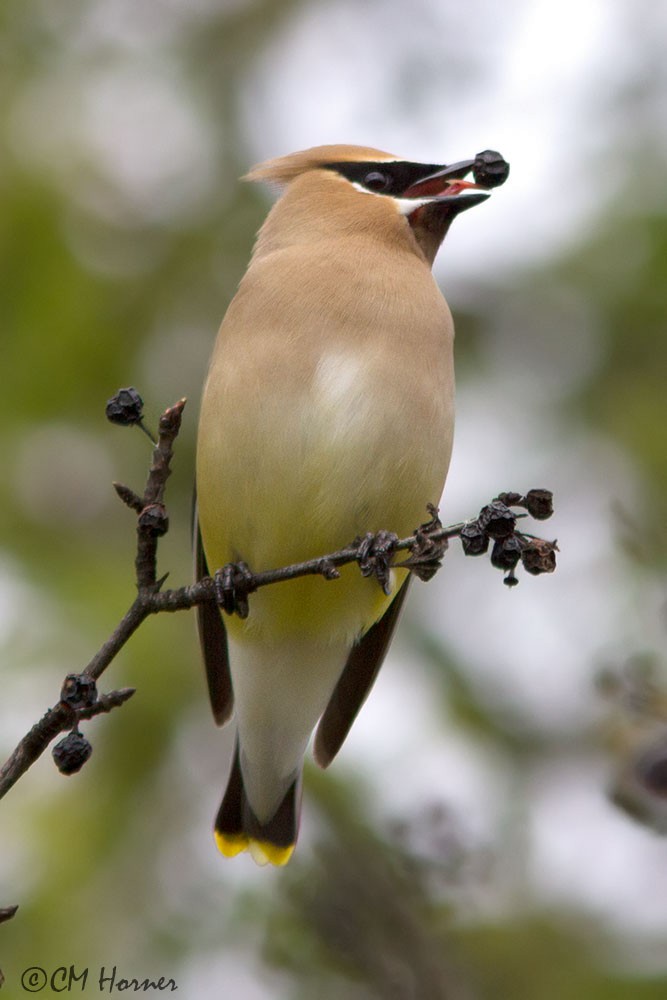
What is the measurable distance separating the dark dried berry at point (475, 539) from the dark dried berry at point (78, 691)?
0.76 metres

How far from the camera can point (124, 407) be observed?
3.43 meters

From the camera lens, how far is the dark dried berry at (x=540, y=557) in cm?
315

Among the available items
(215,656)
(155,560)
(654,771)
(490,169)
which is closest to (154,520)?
(155,560)

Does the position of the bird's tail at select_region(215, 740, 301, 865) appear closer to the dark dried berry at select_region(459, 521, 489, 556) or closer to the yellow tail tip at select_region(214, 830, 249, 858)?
the yellow tail tip at select_region(214, 830, 249, 858)

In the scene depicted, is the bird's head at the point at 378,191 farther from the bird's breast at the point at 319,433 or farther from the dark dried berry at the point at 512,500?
the dark dried berry at the point at 512,500

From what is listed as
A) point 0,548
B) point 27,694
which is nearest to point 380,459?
point 27,694

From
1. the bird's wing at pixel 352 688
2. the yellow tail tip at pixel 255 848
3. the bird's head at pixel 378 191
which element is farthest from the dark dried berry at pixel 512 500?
the yellow tail tip at pixel 255 848

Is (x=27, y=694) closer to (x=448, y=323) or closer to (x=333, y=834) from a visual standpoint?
(x=333, y=834)

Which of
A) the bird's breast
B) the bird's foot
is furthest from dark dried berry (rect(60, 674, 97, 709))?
the bird's breast

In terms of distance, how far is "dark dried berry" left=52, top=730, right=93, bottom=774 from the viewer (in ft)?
10.5

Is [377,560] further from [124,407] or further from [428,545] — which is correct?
[124,407]

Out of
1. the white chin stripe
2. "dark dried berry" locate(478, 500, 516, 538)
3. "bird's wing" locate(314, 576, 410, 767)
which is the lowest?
"bird's wing" locate(314, 576, 410, 767)

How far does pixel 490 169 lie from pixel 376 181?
1.14 meters

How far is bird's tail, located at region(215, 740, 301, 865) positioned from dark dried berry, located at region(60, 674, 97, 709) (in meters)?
1.97
